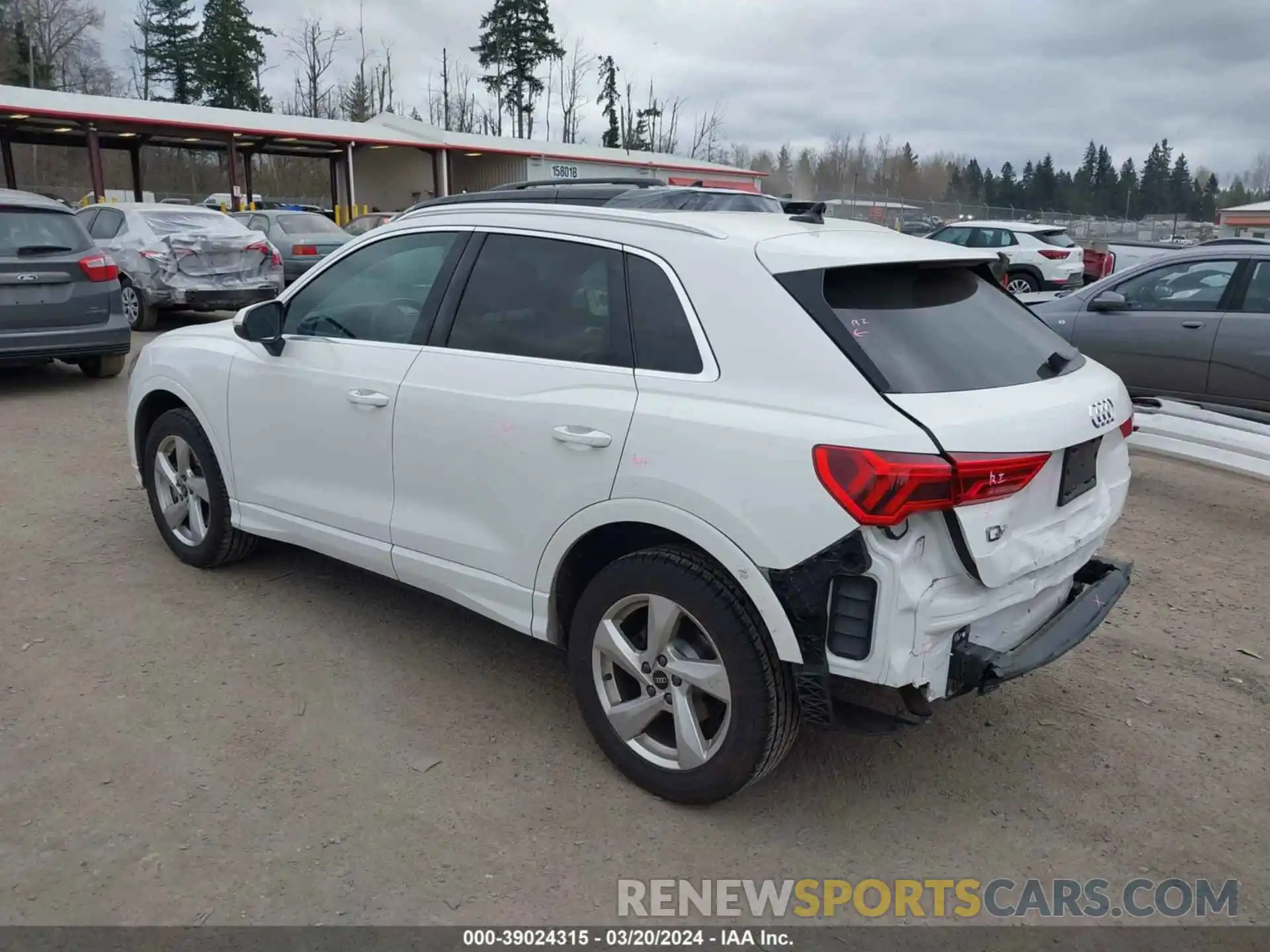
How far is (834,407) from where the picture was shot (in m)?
2.79

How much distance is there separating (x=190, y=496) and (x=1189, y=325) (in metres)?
7.04

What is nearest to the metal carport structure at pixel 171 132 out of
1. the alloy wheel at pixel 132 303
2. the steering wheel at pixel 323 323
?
the alloy wheel at pixel 132 303

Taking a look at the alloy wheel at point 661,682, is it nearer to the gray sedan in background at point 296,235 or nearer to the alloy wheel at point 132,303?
the alloy wheel at point 132,303

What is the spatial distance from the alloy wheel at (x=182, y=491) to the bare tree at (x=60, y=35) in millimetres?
74947

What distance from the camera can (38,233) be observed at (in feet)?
29.1

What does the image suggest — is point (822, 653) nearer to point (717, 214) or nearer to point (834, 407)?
point (834, 407)

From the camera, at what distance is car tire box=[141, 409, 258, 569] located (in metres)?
4.77

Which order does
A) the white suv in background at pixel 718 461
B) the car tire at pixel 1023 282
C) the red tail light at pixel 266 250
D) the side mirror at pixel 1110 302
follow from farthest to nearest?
the car tire at pixel 1023 282 → the red tail light at pixel 266 250 → the side mirror at pixel 1110 302 → the white suv in background at pixel 718 461

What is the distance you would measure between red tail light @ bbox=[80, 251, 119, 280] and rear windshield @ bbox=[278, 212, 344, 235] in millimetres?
8584

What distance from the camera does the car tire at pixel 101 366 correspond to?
31.9 ft

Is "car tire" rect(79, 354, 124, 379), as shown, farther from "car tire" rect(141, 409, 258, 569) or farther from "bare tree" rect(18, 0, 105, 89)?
"bare tree" rect(18, 0, 105, 89)

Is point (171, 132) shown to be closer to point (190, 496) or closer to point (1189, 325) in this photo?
point (190, 496)

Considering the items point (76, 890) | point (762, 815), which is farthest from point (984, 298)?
point (76, 890)

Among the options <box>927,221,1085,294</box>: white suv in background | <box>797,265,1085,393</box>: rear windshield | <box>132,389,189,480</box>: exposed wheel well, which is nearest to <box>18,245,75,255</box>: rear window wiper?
<box>132,389,189,480</box>: exposed wheel well
